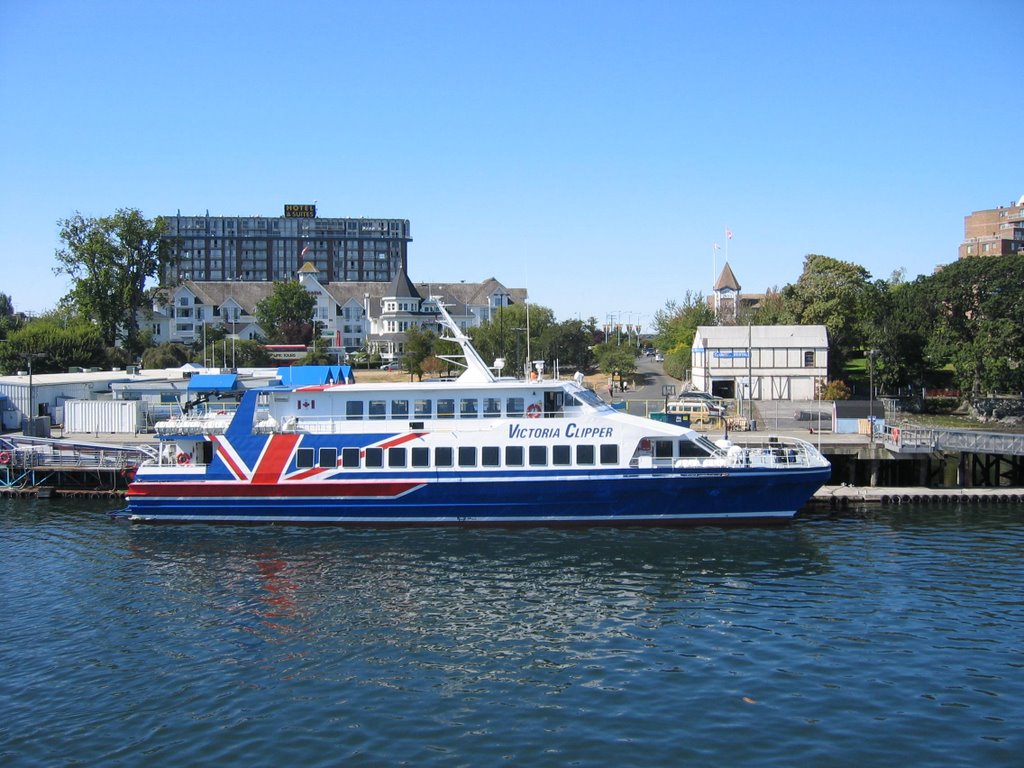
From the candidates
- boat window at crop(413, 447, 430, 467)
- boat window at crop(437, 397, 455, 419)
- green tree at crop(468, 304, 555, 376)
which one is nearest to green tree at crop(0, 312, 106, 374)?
green tree at crop(468, 304, 555, 376)

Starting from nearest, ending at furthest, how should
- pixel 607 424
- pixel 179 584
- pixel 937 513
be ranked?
pixel 179 584 → pixel 607 424 → pixel 937 513

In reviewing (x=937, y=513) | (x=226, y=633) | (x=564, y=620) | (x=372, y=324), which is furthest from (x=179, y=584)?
(x=372, y=324)

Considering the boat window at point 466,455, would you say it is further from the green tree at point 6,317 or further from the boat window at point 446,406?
the green tree at point 6,317

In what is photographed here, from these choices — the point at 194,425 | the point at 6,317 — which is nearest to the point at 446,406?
the point at 194,425

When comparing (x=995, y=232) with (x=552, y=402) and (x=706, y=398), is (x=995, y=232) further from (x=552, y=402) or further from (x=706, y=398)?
(x=552, y=402)

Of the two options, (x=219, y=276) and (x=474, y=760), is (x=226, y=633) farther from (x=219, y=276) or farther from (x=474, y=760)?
(x=219, y=276)

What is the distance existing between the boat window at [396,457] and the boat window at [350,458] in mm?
1191

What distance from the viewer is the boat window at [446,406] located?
33.4 meters

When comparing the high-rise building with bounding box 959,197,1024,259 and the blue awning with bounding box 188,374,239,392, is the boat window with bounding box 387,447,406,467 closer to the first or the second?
the blue awning with bounding box 188,374,239,392

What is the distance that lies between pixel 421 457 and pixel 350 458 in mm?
2606

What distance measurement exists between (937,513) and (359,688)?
24.7 meters

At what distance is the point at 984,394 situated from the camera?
57.8 meters

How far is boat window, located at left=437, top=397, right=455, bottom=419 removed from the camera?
3341 cm

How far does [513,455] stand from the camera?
31.9m
